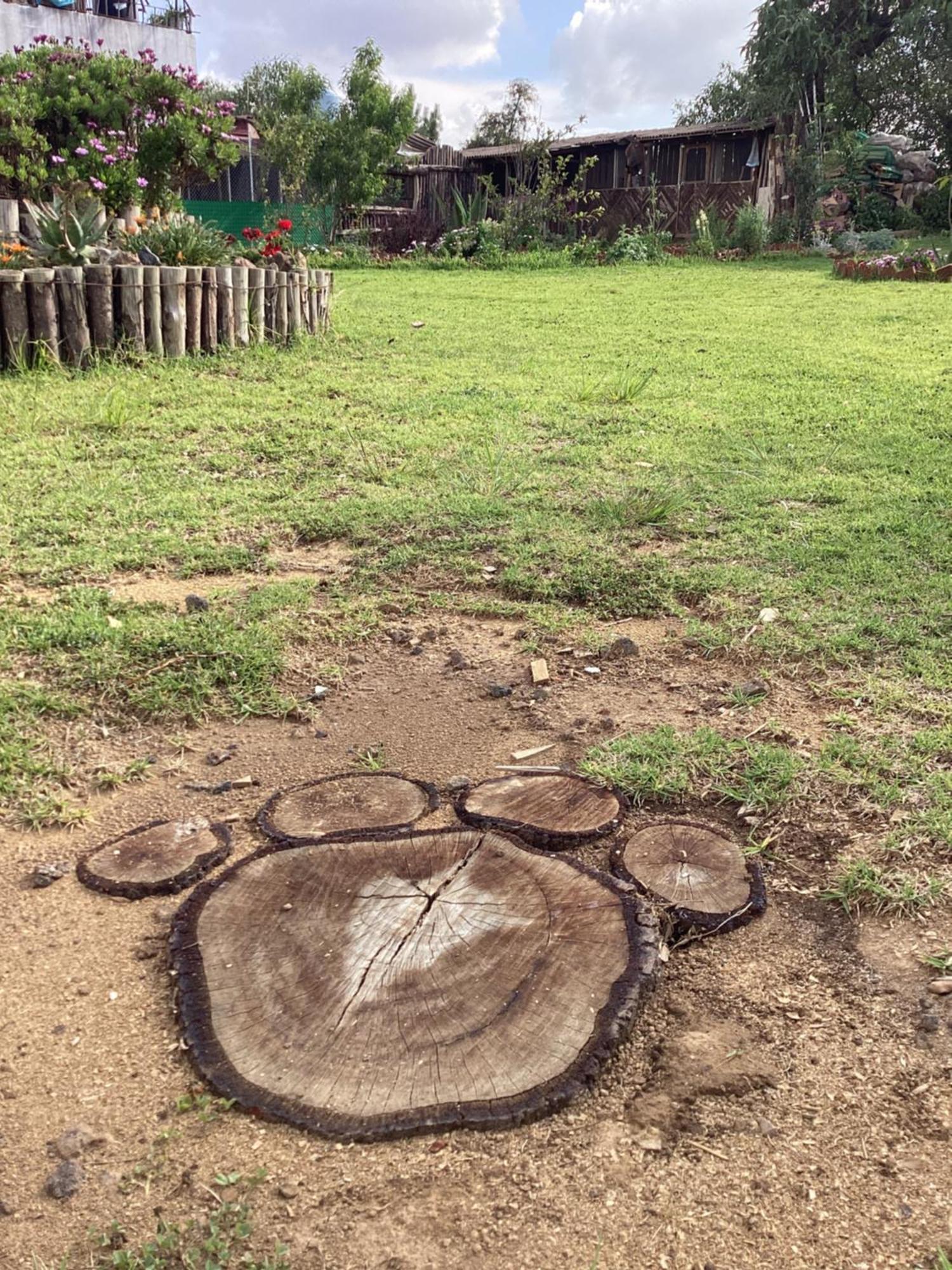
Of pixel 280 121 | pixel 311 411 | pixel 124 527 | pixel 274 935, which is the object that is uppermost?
pixel 280 121

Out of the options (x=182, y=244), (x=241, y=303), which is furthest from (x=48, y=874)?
(x=182, y=244)

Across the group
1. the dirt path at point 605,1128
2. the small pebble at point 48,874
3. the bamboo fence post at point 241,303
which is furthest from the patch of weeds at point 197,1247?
the bamboo fence post at point 241,303

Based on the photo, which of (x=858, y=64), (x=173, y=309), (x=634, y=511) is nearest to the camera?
(x=634, y=511)

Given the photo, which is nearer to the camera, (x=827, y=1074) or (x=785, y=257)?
(x=827, y=1074)

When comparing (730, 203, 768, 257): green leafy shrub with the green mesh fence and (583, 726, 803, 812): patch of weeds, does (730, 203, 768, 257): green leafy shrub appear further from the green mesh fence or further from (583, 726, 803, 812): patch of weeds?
(583, 726, 803, 812): patch of weeds

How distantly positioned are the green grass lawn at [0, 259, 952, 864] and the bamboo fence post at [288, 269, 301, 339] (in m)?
0.29

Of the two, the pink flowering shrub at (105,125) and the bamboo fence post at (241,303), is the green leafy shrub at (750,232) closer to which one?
the pink flowering shrub at (105,125)

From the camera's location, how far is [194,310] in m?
7.34

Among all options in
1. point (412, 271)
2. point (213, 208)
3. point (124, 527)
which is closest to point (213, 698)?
point (124, 527)

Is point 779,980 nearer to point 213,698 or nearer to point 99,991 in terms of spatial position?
point 99,991

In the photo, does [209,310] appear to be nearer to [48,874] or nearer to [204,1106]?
[48,874]

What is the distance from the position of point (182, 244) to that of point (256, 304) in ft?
2.79

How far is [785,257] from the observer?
17391 millimetres

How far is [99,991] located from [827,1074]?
4.59 feet
